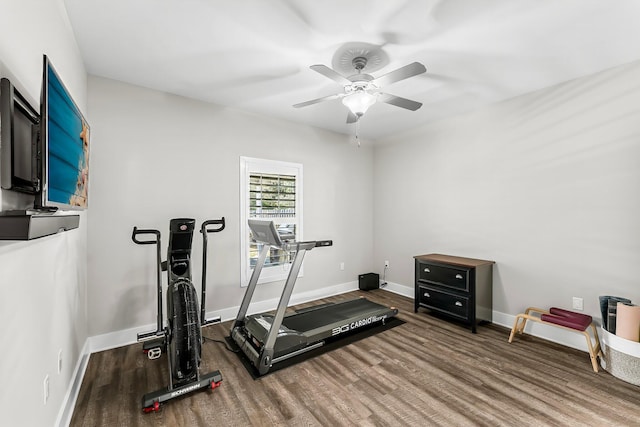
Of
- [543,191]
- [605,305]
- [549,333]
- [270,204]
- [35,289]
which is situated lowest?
[549,333]

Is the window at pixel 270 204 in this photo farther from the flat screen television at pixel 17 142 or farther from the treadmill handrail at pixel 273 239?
the flat screen television at pixel 17 142

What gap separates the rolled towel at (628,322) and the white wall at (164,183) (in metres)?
3.39

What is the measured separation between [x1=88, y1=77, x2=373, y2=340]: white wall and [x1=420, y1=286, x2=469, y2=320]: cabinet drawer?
1.65m

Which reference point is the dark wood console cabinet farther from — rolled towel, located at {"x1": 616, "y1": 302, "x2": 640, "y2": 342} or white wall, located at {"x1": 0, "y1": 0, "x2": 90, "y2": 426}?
white wall, located at {"x1": 0, "y1": 0, "x2": 90, "y2": 426}

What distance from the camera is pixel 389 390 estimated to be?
225 cm

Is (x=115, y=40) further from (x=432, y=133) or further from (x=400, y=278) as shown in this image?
(x=400, y=278)

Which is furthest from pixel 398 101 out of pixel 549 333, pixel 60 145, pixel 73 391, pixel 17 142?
pixel 73 391

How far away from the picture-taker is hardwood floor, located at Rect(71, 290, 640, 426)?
1937 millimetres

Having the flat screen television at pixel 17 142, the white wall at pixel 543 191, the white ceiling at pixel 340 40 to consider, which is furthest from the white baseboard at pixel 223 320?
the white ceiling at pixel 340 40

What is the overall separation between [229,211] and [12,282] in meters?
2.52

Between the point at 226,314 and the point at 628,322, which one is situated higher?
the point at 628,322

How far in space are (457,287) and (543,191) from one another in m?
1.44

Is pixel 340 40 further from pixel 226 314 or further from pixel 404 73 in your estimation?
pixel 226 314

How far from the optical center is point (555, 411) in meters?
1.99
